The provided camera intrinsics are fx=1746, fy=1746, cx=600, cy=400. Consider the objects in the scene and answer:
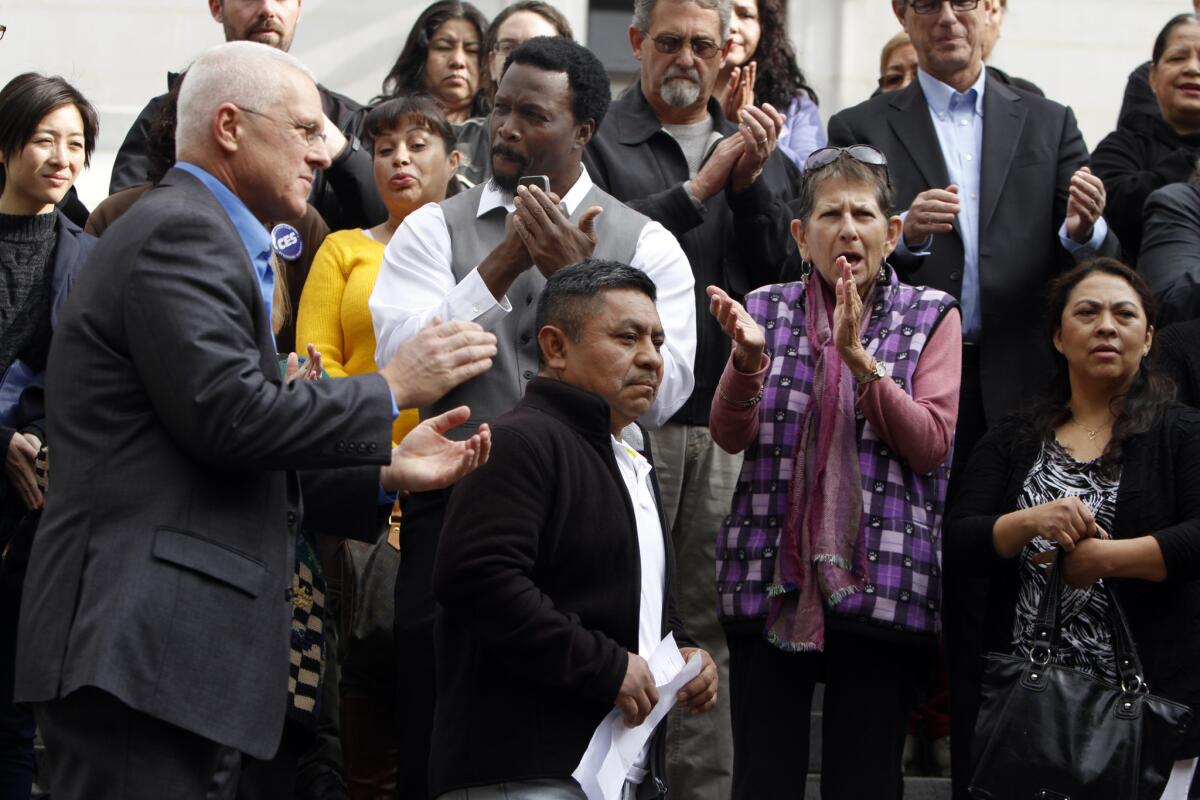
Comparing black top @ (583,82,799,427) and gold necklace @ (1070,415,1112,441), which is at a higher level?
black top @ (583,82,799,427)

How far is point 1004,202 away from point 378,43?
14.5ft

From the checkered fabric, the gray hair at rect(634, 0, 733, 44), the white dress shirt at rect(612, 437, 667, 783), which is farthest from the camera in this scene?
the gray hair at rect(634, 0, 733, 44)

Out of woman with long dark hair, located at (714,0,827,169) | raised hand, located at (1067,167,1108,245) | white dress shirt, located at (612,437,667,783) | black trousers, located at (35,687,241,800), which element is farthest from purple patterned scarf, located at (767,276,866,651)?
woman with long dark hair, located at (714,0,827,169)

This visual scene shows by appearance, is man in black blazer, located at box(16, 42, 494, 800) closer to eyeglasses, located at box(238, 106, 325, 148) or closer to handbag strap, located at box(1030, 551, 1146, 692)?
eyeglasses, located at box(238, 106, 325, 148)

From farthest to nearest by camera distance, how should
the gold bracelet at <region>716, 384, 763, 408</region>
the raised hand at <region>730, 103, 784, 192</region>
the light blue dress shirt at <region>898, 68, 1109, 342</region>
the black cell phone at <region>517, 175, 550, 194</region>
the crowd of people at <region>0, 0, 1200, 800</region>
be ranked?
the light blue dress shirt at <region>898, 68, 1109, 342</region>, the raised hand at <region>730, 103, 784, 192</region>, the black cell phone at <region>517, 175, 550, 194</region>, the gold bracelet at <region>716, 384, 763, 408</region>, the crowd of people at <region>0, 0, 1200, 800</region>

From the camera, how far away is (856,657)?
179 inches

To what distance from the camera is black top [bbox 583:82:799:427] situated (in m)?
5.40

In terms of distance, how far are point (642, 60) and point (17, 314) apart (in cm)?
218

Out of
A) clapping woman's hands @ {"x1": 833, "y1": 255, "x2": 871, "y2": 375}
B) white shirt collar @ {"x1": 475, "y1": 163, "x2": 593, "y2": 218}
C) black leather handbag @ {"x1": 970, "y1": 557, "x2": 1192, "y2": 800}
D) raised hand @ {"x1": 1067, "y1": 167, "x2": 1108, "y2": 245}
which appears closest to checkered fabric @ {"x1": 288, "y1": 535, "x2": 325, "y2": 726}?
white shirt collar @ {"x1": 475, "y1": 163, "x2": 593, "y2": 218}

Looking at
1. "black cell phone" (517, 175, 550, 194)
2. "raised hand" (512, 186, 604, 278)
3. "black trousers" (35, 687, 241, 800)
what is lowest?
"black trousers" (35, 687, 241, 800)

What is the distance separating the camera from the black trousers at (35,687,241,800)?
320 cm

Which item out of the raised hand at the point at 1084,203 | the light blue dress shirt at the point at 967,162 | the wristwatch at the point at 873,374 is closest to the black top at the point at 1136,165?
the light blue dress shirt at the point at 967,162

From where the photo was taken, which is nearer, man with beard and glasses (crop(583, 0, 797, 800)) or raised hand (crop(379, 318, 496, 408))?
raised hand (crop(379, 318, 496, 408))

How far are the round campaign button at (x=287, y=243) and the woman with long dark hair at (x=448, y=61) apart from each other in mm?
1220
